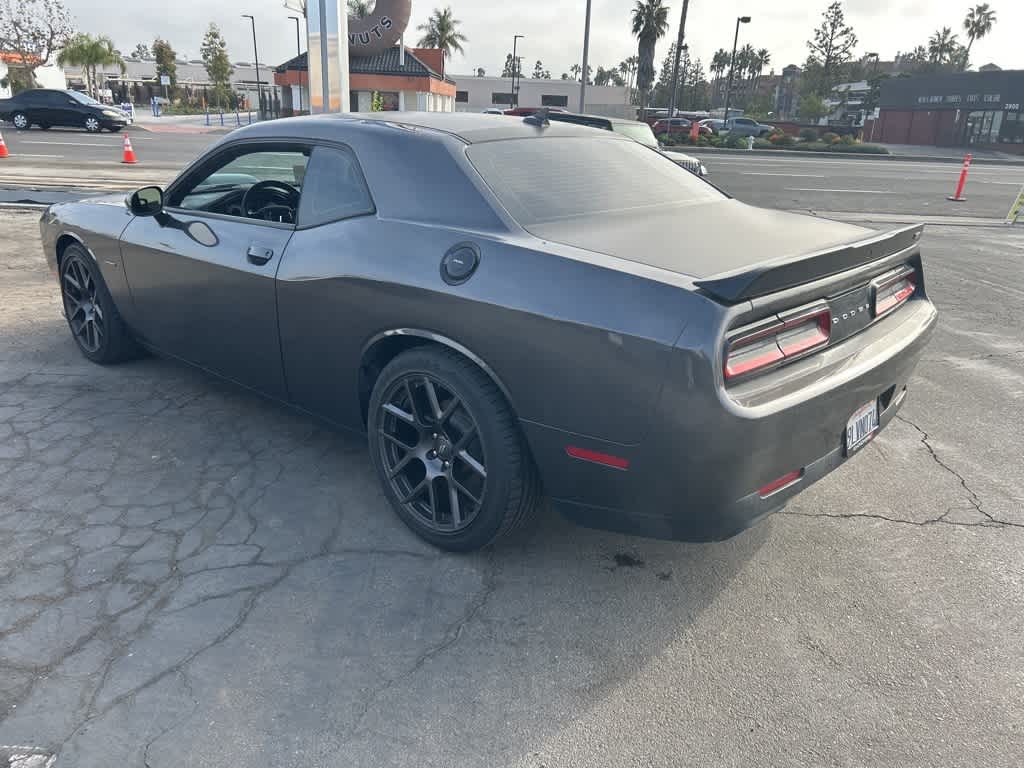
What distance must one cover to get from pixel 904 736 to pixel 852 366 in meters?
1.15

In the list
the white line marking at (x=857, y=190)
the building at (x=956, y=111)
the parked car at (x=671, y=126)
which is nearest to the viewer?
the white line marking at (x=857, y=190)

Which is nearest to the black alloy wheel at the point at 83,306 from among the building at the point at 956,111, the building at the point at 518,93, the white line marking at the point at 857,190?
the white line marking at the point at 857,190

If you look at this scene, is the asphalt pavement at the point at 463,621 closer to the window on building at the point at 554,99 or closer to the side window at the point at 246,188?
the side window at the point at 246,188

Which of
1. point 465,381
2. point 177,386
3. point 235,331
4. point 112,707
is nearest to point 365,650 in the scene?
point 112,707

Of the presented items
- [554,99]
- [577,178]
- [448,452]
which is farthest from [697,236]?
[554,99]

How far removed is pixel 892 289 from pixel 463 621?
2.17 meters

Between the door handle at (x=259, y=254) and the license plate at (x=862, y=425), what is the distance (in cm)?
246

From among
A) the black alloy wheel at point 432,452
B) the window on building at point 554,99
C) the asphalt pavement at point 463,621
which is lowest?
the asphalt pavement at point 463,621

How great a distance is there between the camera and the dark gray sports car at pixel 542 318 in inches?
86.9

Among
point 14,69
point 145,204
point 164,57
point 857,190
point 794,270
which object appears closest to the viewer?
point 794,270

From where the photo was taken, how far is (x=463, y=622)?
8.27 feet

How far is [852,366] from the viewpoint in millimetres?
2541

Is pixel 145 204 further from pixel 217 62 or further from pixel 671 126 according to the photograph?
pixel 217 62

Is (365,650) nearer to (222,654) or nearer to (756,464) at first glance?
(222,654)
